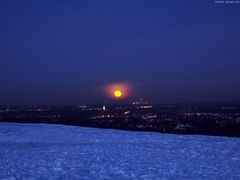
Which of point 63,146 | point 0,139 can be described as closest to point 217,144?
point 63,146

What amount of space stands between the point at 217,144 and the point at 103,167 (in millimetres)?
6547

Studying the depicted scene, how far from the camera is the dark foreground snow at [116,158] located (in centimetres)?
966

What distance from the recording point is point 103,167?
10469mm

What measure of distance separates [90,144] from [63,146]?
117cm

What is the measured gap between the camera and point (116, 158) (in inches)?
473

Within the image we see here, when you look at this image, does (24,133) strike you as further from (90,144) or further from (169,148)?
(169,148)

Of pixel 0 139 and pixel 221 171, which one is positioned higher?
pixel 0 139

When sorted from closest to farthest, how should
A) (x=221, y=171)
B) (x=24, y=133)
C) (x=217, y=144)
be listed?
(x=221, y=171) < (x=217, y=144) < (x=24, y=133)

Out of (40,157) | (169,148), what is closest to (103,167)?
(40,157)

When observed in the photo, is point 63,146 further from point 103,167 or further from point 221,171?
point 221,171

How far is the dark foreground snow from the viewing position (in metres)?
9.66

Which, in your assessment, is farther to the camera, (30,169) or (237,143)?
(237,143)

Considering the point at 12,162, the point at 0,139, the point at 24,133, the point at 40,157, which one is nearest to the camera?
the point at 12,162

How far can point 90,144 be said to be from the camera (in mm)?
15453
